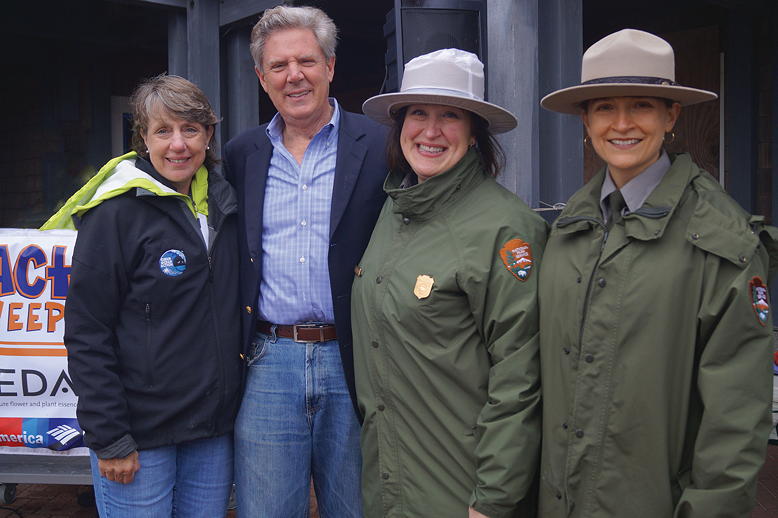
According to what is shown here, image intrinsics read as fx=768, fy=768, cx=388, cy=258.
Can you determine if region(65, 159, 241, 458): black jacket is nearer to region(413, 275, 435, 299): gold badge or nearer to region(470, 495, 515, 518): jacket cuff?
region(413, 275, 435, 299): gold badge

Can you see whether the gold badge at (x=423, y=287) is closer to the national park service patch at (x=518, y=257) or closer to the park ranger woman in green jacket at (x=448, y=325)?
the park ranger woman in green jacket at (x=448, y=325)

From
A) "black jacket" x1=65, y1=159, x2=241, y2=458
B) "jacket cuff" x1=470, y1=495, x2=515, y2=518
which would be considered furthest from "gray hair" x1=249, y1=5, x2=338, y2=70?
"jacket cuff" x1=470, y1=495, x2=515, y2=518

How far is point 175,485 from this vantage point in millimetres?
2641

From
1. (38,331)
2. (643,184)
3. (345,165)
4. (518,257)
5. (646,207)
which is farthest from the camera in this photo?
(38,331)

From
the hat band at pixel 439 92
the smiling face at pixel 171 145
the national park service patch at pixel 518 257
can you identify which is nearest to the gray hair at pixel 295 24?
the smiling face at pixel 171 145

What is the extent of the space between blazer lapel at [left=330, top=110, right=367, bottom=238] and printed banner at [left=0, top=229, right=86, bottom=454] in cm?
158

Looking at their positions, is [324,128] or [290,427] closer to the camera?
[290,427]

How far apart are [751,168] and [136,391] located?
6434 mm

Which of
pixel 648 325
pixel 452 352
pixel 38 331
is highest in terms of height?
pixel 648 325

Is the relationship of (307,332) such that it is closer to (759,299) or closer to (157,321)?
(157,321)

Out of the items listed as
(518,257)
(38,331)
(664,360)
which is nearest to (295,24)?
(518,257)

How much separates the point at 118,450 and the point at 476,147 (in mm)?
1500

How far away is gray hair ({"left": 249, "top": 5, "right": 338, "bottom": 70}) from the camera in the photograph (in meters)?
2.76

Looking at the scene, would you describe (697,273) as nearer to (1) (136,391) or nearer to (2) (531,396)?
(2) (531,396)
